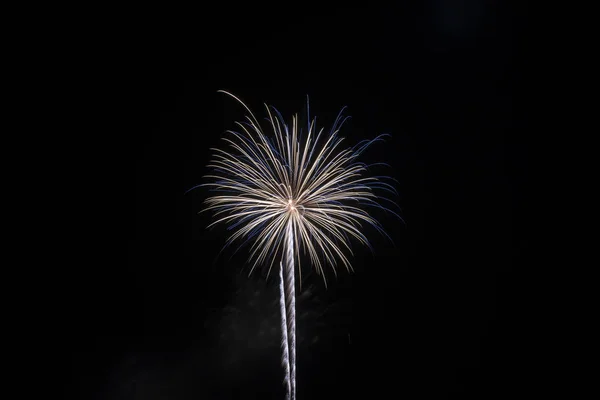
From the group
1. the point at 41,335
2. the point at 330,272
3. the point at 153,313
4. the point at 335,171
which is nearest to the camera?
the point at 335,171

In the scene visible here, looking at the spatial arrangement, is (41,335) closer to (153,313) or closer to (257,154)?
(153,313)

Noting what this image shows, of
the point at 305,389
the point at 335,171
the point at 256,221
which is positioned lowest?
the point at 305,389

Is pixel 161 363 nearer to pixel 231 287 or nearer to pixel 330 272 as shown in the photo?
pixel 231 287

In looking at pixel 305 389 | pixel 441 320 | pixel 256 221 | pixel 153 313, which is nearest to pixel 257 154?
pixel 256 221

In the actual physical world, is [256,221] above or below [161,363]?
above

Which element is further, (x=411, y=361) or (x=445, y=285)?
(x=445, y=285)

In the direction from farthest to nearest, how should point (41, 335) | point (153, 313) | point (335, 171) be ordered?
point (153, 313) → point (41, 335) → point (335, 171)

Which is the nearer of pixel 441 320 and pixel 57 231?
pixel 57 231

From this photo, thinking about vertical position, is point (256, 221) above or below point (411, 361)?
above

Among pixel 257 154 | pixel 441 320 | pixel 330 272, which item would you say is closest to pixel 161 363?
pixel 330 272
